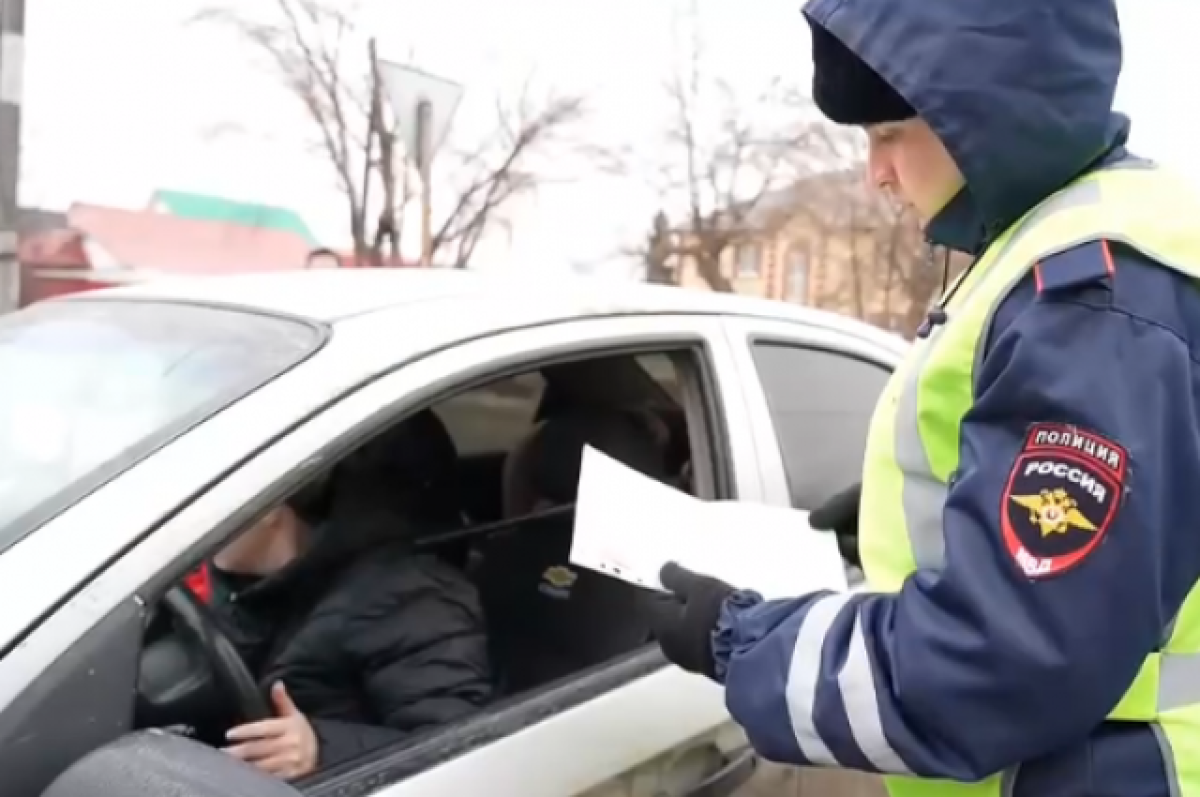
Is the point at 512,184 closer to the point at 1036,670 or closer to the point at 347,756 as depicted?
the point at 347,756

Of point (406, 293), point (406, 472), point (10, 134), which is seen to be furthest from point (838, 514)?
point (10, 134)

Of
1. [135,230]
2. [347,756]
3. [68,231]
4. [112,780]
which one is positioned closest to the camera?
[112,780]

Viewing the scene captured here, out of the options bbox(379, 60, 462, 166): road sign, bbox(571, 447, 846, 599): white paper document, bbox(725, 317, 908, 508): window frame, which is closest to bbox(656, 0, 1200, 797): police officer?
bbox(571, 447, 846, 599): white paper document

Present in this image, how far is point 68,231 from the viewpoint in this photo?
7.12 meters

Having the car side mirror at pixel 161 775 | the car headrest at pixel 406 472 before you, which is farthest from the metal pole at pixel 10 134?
the car side mirror at pixel 161 775

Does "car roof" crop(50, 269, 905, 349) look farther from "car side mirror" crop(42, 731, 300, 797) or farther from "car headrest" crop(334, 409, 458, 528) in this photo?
"car side mirror" crop(42, 731, 300, 797)

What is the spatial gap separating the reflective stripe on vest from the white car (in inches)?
23.4

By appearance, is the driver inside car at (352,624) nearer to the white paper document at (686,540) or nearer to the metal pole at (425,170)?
the white paper document at (686,540)

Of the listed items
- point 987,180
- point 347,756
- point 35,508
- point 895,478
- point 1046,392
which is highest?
point 987,180

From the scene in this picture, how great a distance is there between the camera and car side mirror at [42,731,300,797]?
3.52 ft

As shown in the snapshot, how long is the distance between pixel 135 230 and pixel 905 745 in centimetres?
745

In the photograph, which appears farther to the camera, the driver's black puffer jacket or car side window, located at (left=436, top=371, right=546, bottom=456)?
car side window, located at (left=436, top=371, right=546, bottom=456)

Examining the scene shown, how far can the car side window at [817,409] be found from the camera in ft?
8.07

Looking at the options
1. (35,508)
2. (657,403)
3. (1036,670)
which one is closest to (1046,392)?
(1036,670)
